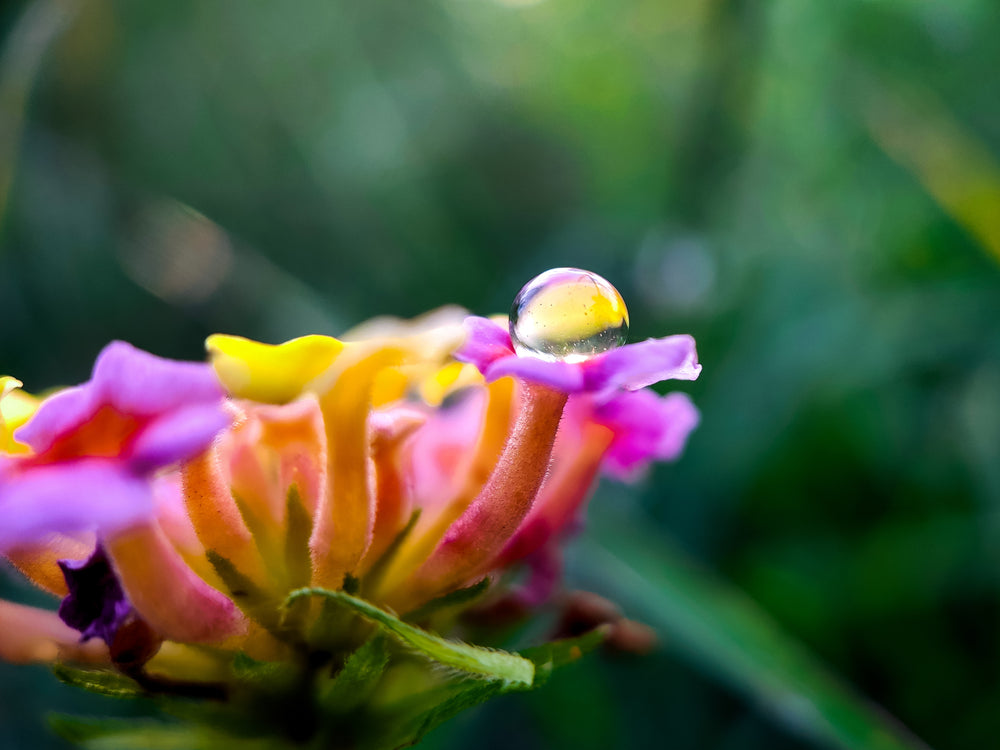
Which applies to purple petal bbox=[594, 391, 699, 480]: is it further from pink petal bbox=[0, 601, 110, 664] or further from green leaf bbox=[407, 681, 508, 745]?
pink petal bbox=[0, 601, 110, 664]

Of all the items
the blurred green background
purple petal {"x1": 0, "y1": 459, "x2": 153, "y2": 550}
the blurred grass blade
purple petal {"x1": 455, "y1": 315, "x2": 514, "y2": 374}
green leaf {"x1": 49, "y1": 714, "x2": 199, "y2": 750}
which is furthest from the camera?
the blurred green background

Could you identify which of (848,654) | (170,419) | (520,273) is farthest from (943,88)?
(170,419)

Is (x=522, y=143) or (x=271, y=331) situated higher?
(x=522, y=143)

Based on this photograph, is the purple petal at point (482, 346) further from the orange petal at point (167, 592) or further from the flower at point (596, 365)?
the orange petal at point (167, 592)

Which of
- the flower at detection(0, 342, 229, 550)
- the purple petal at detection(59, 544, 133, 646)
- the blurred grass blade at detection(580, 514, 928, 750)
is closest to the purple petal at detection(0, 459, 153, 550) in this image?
the flower at detection(0, 342, 229, 550)

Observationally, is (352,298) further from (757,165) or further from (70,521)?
(70,521)

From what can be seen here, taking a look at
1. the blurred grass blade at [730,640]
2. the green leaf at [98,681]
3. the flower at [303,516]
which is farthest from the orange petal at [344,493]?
the blurred grass blade at [730,640]

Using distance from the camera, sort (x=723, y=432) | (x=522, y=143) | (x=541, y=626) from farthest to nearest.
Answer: (x=522, y=143), (x=723, y=432), (x=541, y=626)
